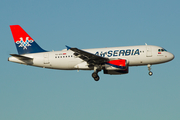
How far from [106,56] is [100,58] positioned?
6.96ft

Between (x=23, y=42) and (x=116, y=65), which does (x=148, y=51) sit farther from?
(x=23, y=42)

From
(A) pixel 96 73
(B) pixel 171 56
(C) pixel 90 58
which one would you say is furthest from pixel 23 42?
(B) pixel 171 56

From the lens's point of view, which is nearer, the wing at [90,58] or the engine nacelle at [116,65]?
the wing at [90,58]

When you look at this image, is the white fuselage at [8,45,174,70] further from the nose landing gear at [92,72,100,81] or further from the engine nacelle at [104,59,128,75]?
the nose landing gear at [92,72,100,81]

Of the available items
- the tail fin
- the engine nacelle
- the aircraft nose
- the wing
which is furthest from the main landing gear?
the aircraft nose

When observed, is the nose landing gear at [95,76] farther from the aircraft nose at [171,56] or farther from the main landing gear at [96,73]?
the aircraft nose at [171,56]

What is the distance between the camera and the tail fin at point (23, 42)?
2116 inches

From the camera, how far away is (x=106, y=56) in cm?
4991

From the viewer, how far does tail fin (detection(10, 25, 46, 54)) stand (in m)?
53.8

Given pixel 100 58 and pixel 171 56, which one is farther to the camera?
pixel 171 56

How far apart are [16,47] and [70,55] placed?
33.0ft

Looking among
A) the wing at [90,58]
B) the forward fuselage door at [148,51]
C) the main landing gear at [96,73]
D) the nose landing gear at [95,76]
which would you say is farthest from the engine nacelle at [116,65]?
the forward fuselage door at [148,51]

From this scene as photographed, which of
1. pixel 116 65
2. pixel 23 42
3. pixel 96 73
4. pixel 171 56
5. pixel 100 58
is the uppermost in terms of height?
pixel 23 42

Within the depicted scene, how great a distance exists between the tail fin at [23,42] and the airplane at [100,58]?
40cm
